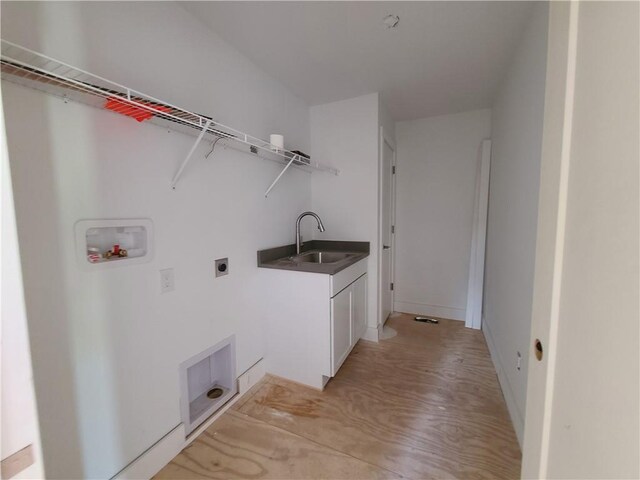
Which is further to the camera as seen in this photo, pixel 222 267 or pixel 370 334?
pixel 370 334

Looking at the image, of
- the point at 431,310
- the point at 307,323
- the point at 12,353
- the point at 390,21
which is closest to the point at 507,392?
the point at 307,323

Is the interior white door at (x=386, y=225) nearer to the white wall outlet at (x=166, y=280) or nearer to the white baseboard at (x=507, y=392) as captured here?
the white baseboard at (x=507, y=392)

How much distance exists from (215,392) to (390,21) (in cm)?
262

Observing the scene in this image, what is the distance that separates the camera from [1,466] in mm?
420

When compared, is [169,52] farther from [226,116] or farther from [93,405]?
[93,405]

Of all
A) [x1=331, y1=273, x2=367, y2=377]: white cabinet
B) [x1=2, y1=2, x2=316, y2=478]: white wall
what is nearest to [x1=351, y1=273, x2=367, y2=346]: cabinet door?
[x1=331, y1=273, x2=367, y2=377]: white cabinet

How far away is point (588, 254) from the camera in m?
0.49

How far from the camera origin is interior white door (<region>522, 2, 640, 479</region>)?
0.39 m

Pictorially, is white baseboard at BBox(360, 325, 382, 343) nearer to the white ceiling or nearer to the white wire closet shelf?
the white wire closet shelf

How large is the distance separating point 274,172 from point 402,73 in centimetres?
133

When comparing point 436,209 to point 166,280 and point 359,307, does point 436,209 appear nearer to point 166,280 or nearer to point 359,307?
point 359,307

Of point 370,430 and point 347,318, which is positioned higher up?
point 347,318

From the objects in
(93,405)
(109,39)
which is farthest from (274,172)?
(93,405)

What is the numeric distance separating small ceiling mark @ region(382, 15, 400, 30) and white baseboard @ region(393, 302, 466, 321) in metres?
2.96
